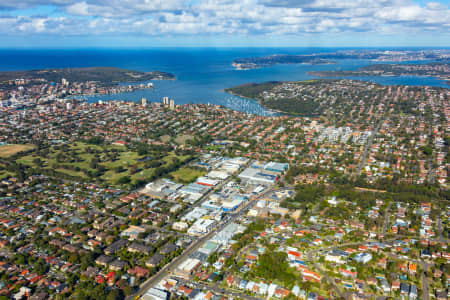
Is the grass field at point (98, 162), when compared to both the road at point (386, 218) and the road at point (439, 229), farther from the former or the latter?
the road at point (439, 229)

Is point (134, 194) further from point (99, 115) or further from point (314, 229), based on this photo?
point (99, 115)

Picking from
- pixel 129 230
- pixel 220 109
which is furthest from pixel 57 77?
pixel 129 230

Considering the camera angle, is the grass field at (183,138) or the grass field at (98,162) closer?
the grass field at (98,162)

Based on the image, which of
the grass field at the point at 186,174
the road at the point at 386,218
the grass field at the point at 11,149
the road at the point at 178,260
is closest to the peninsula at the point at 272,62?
the grass field at the point at 11,149

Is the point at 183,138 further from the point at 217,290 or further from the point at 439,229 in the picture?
the point at 439,229

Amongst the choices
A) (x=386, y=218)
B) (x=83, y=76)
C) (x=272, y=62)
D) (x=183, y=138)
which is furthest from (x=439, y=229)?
(x=272, y=62)
